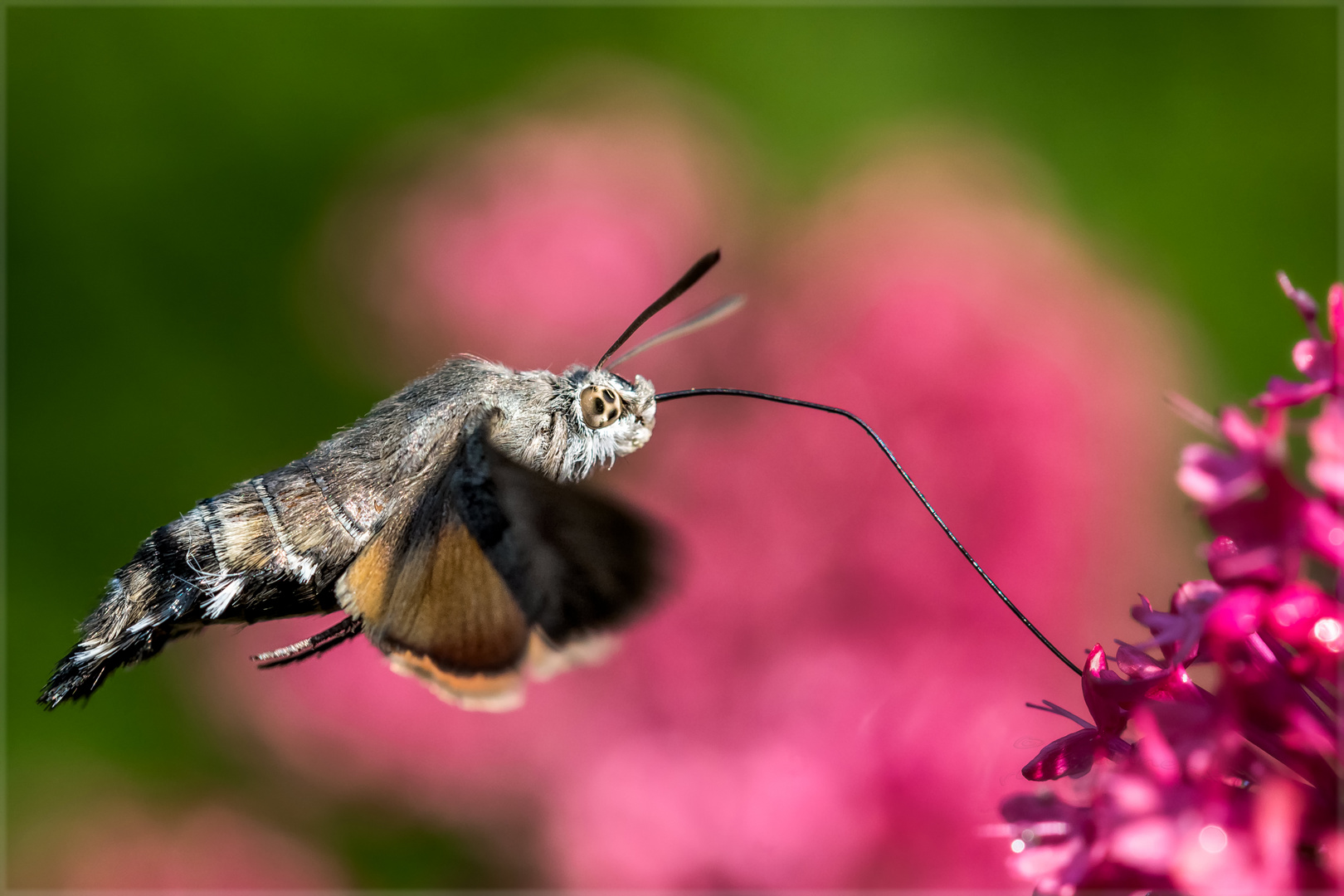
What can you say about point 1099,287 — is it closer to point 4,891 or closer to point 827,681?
point 827,681

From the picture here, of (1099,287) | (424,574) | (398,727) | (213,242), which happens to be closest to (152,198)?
(213,242)

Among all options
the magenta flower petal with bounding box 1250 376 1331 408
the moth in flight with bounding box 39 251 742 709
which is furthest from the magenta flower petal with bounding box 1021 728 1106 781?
the moth in flight with bounding box 39 251 742 709

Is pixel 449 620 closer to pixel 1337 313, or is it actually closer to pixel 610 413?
pixel 610 413

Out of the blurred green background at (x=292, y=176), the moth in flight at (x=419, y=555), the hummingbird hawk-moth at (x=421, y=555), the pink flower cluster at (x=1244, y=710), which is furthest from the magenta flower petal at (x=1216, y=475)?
the blurred green background at (x=292, y=176)

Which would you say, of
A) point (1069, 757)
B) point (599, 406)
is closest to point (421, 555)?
point (599, 406)

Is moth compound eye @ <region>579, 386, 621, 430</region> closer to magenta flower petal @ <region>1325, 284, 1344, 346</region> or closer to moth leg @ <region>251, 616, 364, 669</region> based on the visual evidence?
moth leg @ <region>251, 616, 364, 669</region>

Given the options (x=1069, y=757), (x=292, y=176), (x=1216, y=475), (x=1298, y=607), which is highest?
(x=292, y=176)
